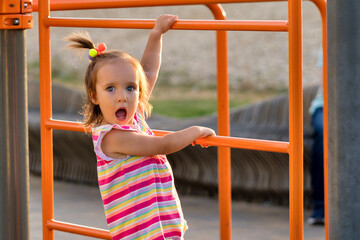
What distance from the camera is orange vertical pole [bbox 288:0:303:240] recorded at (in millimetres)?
2100

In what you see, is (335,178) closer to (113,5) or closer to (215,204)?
(113,5)

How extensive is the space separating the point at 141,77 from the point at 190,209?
8.59ft

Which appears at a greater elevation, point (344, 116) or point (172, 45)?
point (172, 45)

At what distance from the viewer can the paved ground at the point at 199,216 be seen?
434 centimetres

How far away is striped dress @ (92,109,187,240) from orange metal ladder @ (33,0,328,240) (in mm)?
164

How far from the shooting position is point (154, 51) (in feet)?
8.37

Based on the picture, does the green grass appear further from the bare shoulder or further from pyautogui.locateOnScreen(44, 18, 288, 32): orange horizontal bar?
the bare shoulder

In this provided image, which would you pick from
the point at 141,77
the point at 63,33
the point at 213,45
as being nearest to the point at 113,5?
the point at 141,77

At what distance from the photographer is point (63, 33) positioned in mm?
9773

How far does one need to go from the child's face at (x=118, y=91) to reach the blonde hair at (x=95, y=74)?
0.02 metres

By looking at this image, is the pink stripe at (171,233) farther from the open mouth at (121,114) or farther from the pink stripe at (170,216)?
the open mouth at (121,114)

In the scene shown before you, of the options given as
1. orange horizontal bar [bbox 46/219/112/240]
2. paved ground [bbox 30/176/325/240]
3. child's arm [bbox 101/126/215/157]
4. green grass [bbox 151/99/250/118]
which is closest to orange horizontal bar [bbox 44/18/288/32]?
child's arm [bbox 101/126/215/157]

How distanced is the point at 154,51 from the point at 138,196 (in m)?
0.51

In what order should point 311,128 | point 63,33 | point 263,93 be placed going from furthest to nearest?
point 63,33
point 263,93
point 311,128
